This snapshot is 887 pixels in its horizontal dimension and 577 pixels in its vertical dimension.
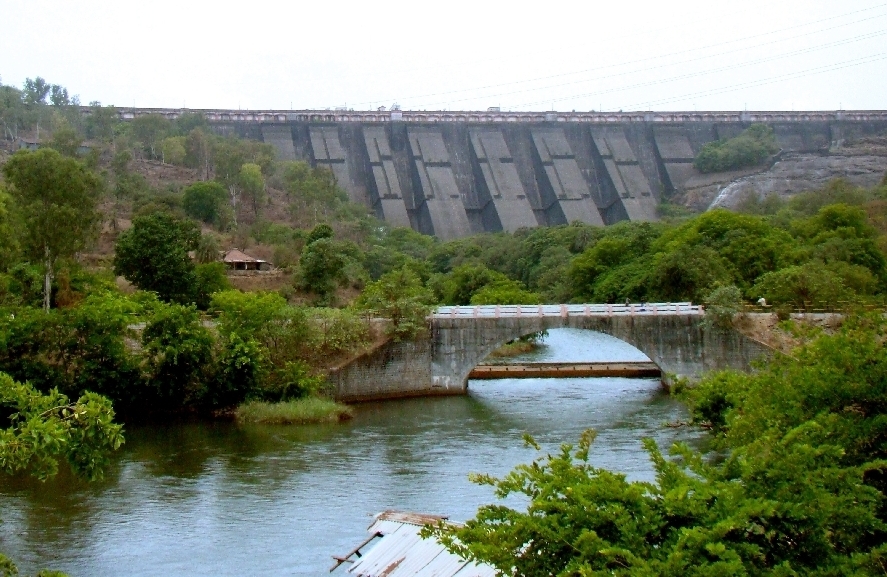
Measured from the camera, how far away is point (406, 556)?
19797 millimetres

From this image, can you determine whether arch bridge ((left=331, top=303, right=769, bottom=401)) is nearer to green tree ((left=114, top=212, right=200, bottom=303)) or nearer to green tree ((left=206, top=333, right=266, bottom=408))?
green tree ((left=206, top=333, right=266, bottom=408))

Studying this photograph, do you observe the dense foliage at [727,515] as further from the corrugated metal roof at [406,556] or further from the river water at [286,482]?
the river water at [286,482]

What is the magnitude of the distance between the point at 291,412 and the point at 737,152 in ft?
271

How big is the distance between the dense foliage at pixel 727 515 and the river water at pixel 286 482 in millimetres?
8556

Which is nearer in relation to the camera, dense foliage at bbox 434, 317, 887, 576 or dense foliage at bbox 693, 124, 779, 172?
dense foliage at bbox 434, 317, 887, 576

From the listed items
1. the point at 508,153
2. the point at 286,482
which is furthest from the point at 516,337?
the point at 508,153

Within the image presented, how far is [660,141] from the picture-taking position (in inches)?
4675

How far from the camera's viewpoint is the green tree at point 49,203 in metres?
42.4

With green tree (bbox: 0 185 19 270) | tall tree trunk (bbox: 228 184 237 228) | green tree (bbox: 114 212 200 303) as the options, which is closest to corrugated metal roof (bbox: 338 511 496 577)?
green tree (bbox: 0 185 19 270)

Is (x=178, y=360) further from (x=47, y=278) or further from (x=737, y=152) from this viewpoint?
(x=737, y=152)

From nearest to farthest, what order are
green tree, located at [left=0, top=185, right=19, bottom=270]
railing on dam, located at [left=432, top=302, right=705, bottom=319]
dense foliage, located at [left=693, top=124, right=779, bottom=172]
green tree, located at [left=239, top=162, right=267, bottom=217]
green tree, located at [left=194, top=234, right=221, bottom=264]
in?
green tree, located at [left=0, top=185, right=19, bottom=270]
railing on dam, located at [left=432, top=302, right=705, bottom=319]
green tree, located at [left=194, top=234, right=221, bottom=264]
green tree, located at [left=239, top=162, right=267, bottom=217]
dense foliage, located at [left=693, top=124, right=779, bottom=172]

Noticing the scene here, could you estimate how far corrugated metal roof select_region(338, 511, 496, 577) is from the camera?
1822cm

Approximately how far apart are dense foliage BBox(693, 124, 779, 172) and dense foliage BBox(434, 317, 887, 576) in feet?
330

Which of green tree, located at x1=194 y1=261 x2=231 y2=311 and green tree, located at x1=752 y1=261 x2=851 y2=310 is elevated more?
green tree, located at x1=194 y1=261 x2=231 y2=311
